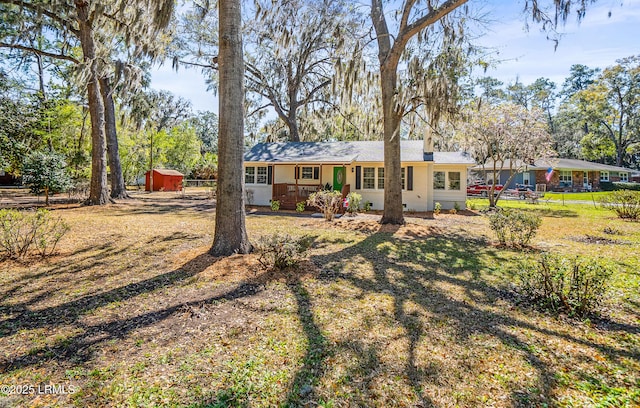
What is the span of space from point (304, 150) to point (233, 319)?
1447 centimetres

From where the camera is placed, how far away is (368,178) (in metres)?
16.2

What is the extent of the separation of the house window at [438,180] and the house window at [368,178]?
384 cm

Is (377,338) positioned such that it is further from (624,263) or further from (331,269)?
(624,263)

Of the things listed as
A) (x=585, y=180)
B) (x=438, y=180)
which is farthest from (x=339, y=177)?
(x=585, y=180)

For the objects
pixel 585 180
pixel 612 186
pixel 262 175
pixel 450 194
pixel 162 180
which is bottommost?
pixel 450 194

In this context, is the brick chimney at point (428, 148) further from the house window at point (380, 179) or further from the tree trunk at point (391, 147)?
the tree trunk at point (391, 147)

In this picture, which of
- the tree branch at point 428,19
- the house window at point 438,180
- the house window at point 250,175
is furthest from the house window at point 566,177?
the house window at point 250,175

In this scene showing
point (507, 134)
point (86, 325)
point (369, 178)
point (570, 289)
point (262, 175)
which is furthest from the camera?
point (262, 175)

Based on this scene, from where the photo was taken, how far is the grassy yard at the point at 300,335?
254 centimetres

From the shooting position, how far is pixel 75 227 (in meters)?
8.79

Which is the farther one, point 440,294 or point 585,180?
point 585,180

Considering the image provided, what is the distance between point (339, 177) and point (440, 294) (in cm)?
1184

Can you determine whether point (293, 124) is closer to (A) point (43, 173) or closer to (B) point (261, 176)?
(B) point (261, 176)

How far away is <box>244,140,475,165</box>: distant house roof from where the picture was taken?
15430mm
